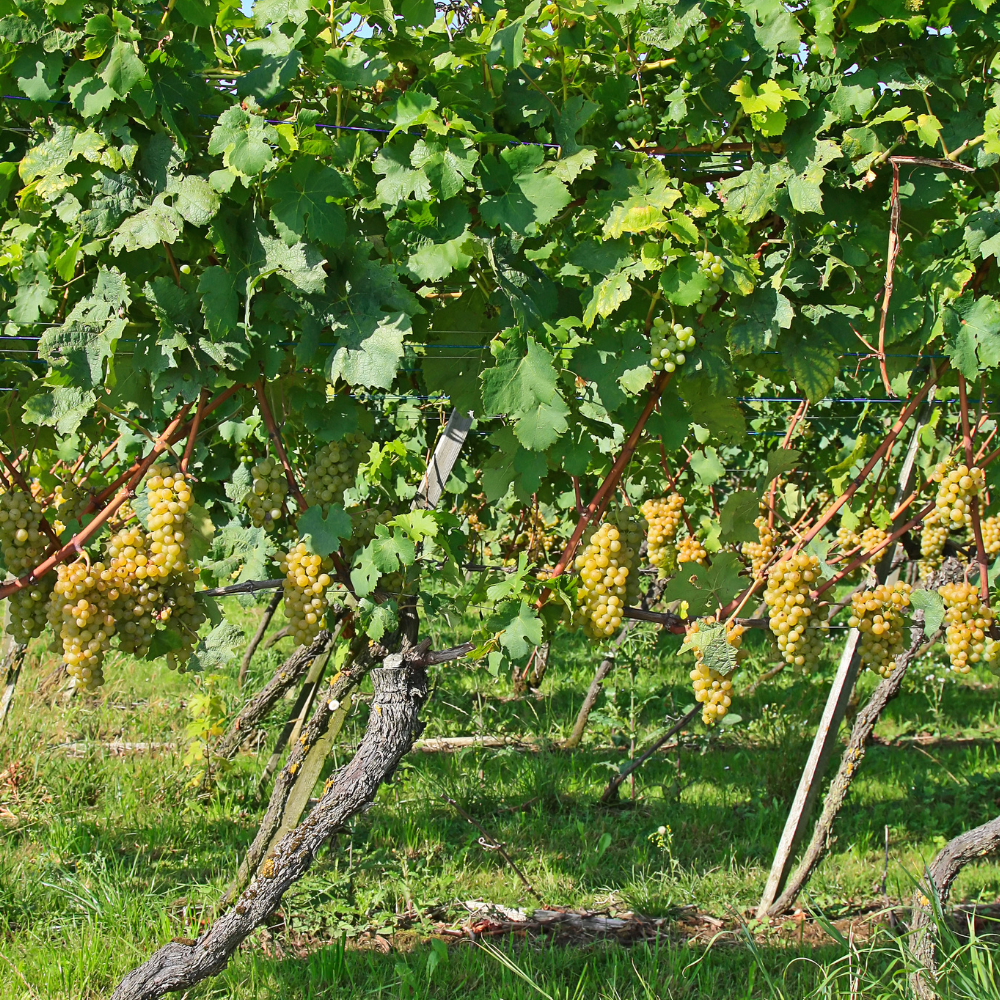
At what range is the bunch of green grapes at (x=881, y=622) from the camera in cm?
207

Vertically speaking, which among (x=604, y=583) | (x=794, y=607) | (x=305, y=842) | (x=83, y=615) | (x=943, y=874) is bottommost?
(x=943, y=874)

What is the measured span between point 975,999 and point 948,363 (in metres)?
1.43

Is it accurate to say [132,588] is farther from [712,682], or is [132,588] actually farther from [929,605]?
[929,605]

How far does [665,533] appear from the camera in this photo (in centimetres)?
296

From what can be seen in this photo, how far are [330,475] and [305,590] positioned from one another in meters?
0.25

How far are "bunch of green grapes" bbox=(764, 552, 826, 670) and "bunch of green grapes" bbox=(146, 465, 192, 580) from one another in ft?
3.95

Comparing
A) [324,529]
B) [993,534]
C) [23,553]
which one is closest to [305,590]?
[324,529]

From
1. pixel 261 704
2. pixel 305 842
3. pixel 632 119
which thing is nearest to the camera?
pixel 632 119

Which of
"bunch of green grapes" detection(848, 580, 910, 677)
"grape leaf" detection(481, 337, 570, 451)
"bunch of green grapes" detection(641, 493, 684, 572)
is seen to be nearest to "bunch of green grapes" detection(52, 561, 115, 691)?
"grape leaf" detection(481, 337, 570, 451)

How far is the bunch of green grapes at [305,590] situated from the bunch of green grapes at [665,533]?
129 cm

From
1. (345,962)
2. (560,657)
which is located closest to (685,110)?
(345,962)

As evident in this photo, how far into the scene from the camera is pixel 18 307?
1.83 metres

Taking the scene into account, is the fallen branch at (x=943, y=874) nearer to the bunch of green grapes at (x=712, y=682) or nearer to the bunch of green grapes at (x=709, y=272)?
the bunch of green grapes at (x=712, y=682)

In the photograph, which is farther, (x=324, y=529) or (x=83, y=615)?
(x=324, y=529)
